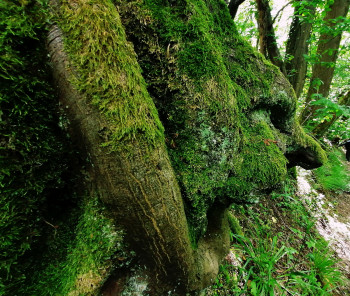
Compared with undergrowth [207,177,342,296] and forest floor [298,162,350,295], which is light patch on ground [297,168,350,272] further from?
undergrowth [207,177,342,296]

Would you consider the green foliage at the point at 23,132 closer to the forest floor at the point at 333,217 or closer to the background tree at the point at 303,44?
the forest floor at the point at 333,217

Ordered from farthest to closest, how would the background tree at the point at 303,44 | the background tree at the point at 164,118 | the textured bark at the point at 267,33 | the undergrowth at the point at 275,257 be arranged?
1. the textured bark at the point at 267,33
2. the background tree at the point at 303,44
3. the undergrowth at the point at 275,257
4. the background tree at the point at 164,118

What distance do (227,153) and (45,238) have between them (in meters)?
1.53

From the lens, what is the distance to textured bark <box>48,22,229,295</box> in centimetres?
103

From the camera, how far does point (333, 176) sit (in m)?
6.20

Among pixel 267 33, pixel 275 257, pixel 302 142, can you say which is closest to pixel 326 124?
pixel 267 33

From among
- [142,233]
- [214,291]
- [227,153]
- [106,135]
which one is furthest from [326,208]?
[106,135]

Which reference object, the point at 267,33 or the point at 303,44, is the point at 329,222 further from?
the point at 267,33

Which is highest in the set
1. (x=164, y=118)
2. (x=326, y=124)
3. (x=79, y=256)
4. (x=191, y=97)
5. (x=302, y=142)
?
(x=191, y=97)

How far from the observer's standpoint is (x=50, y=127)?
113 cm

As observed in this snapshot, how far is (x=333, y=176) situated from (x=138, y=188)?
7.72m

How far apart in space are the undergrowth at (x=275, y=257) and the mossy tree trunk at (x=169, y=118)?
0.89m

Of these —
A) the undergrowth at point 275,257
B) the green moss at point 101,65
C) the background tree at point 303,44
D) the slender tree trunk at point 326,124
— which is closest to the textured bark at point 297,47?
the background tree at point 303,44

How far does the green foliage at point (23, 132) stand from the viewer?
90 centimetres
